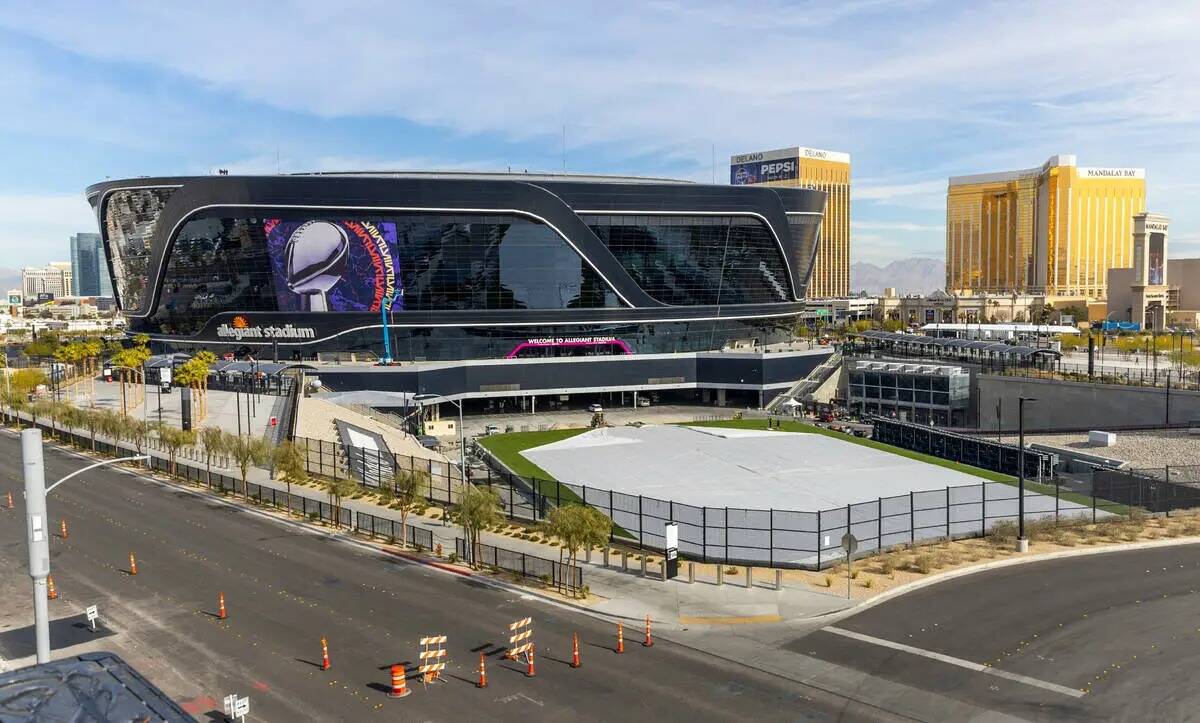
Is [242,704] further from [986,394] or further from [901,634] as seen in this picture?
[986,394]

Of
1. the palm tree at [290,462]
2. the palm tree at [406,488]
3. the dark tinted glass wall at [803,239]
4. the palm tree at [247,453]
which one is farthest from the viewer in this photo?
the dark tinted glass wall at [803,239]

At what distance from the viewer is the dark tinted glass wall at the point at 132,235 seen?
106 meters

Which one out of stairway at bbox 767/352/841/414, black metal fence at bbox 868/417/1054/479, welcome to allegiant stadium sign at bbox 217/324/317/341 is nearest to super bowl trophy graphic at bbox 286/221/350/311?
welcome to allegiant stadium sign at bbox 217/324/317/341

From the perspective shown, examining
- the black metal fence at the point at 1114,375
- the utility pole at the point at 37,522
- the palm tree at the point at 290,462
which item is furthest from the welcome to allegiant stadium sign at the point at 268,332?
the utility pole at the point at 37,522

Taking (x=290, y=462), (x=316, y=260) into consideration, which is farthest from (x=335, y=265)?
(x=290, y=462)

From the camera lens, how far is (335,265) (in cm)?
10369

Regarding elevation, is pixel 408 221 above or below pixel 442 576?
above

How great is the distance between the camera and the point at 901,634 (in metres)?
28.8

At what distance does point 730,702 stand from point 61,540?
1287 inches

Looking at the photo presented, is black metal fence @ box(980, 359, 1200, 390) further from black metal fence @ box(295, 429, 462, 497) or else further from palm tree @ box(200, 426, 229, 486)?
palm tree @ box(200, 426, 229, 486)

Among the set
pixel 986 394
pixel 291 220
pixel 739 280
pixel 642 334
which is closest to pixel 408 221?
pixel 291 220

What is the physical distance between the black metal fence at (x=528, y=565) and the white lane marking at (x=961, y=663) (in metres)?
9.61

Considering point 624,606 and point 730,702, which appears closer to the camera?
point 730,702

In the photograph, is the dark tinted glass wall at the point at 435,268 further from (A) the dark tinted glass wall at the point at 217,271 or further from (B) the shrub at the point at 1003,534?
(B) the shrub at the point at 1003,534
